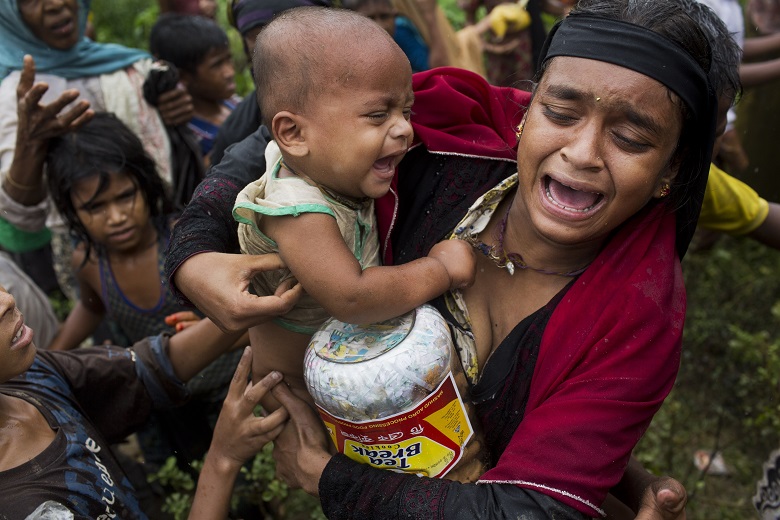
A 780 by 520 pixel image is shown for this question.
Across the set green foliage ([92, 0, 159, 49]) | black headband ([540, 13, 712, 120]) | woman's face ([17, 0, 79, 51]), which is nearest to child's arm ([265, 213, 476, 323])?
black headband ([540, 13, 712, 120])

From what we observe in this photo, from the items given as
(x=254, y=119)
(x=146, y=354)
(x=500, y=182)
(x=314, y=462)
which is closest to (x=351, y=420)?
(x=314, y=462)

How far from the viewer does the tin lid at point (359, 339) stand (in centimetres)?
176

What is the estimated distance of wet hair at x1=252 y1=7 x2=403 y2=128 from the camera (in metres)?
1.80

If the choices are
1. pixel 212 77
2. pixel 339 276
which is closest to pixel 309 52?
pixel 339 276

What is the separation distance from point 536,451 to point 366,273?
58cm

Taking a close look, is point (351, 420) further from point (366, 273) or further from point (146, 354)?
point (146, 354)

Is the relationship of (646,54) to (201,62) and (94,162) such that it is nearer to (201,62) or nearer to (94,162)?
(94,162)

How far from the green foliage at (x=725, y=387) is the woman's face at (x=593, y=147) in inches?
73.1

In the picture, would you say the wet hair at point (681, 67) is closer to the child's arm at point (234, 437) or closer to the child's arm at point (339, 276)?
the child's arm at point (339, 276)

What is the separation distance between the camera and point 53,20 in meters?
3.86

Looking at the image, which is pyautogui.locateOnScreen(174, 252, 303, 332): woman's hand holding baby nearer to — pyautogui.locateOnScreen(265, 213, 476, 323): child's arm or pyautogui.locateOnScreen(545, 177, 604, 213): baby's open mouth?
pyautogui.locateOnScreen(265, 213, 476, 323): child's arm

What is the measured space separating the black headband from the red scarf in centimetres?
32

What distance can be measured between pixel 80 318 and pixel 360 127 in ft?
8.06

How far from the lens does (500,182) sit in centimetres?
216
